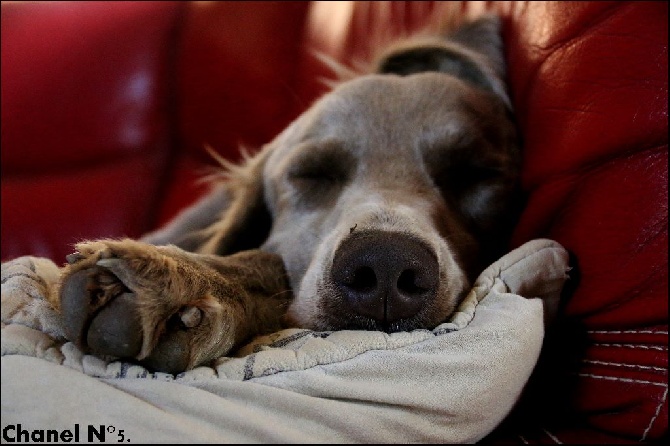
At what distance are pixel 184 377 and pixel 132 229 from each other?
7.00 feet

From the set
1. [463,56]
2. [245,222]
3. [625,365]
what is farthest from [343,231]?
[463,56]

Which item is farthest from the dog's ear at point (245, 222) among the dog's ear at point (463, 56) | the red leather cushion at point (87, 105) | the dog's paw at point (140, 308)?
the red leather cushion at point (87, 105)

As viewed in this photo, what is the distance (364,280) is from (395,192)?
0.39 meters

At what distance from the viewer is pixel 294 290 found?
1.22 meters

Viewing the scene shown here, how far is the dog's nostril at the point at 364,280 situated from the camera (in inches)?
36.3

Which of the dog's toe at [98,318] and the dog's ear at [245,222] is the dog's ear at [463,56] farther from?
the dog's toe at [98,318]

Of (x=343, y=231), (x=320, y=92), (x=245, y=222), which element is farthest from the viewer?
(x=320, y=92)

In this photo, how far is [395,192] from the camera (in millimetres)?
1290

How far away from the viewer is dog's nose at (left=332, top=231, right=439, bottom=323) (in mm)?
905

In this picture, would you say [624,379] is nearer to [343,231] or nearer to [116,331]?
[343,231]

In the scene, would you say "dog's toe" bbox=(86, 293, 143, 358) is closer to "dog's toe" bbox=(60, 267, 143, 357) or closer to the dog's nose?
"dog's toe" bbox=(60, 267, 143, 357)

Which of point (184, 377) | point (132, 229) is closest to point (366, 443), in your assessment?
point (184, 377)

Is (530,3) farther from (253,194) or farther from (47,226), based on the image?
(47,226)

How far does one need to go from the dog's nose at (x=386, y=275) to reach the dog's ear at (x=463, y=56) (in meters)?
0.80
